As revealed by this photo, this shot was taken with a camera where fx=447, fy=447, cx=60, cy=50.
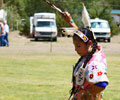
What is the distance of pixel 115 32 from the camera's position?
54.2 m

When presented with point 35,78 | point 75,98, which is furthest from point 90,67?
point 35,78

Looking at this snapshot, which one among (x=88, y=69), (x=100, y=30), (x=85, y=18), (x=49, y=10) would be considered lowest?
(x=100, y=30)

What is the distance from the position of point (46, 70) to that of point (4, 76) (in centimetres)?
224

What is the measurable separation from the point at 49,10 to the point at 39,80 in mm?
58141

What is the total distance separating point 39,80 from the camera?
12805 mm

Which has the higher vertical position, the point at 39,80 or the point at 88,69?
the point at 88,69

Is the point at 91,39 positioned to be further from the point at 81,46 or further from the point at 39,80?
the point at 39,80

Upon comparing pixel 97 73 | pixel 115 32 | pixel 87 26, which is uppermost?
pixel 87 26

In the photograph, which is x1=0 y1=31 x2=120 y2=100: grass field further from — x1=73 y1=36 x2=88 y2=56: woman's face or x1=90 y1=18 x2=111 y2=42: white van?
x1=90 y1=18 x2=111 y2=42: white van

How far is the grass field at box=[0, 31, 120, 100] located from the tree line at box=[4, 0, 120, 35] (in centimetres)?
3374

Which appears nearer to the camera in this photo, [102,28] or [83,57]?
[83,57]

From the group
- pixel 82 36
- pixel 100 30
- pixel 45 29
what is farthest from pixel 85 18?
pixel 100 30

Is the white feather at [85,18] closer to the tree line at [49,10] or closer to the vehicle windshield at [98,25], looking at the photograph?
the vehicle windshield at [98,25]

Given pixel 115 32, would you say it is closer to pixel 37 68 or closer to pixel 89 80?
pixel 37 68
